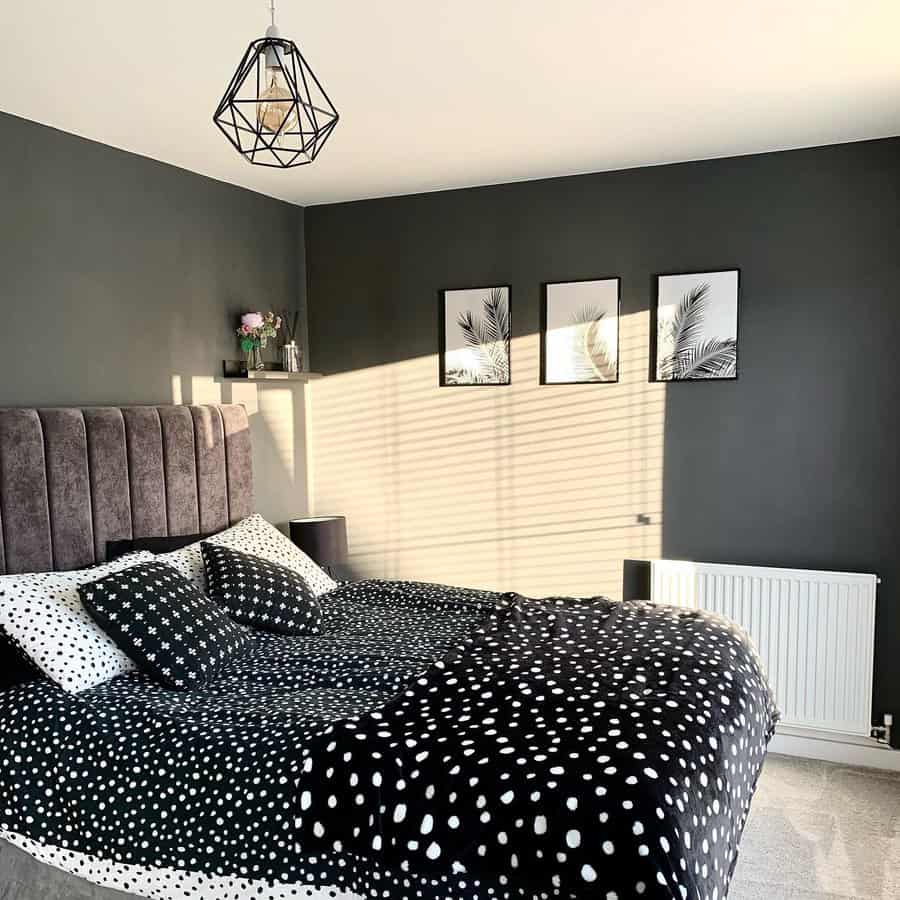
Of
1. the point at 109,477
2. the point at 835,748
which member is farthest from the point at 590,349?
the point at 109,477

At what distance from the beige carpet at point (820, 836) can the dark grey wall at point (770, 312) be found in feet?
1.38

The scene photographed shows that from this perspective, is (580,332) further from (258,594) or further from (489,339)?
(258,594)

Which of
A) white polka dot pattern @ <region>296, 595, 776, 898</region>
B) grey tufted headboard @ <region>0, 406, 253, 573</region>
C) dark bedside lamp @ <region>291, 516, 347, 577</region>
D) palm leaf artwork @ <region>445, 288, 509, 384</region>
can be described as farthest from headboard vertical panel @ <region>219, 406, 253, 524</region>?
white polka dot pattern @ <region>296, 595, 776, 898</region>

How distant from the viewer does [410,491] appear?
4.45 m

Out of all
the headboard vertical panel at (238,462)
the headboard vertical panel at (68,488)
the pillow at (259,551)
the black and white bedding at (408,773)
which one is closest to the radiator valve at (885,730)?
the black and white bedding at (408,773)

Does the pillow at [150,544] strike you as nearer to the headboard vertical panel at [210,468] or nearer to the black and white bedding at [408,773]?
the headboard vertical panel at [210,468]

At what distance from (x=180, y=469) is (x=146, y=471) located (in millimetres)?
185

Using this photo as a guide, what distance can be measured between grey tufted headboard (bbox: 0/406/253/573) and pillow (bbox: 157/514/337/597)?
21 cm

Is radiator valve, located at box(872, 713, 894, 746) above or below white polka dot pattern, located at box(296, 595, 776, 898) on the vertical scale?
below

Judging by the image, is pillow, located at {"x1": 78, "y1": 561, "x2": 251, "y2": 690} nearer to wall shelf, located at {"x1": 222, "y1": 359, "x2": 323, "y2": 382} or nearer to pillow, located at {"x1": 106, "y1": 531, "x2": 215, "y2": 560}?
pillow, located at {"x1": 106, "y1": 531, "x2": 215, "y2": 560}

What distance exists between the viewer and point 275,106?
1.69 meters

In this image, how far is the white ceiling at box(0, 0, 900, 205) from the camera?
227cm

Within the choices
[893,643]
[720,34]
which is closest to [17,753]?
[720,34]

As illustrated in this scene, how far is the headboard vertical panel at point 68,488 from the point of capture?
9.82 feet
